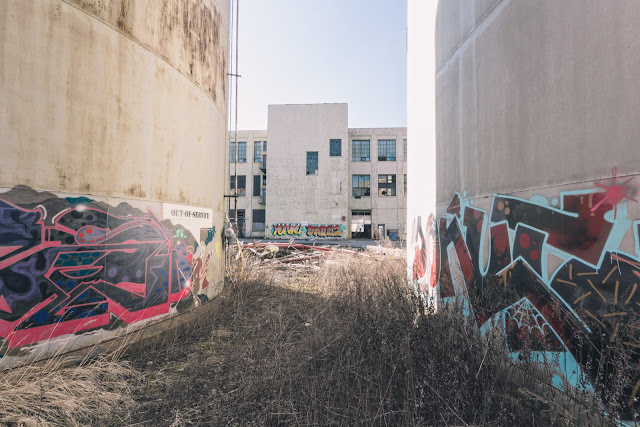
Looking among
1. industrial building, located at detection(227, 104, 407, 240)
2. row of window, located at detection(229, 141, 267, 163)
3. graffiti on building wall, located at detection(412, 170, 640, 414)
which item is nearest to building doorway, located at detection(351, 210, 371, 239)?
industrial building, located at detection(227, 104, 407, 240)

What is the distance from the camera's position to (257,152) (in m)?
43.0

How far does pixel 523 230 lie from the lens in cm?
455

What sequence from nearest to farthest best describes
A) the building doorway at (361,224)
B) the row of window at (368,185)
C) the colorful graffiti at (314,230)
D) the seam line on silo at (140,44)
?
the seam line on silo at (140,44) → the colorful graffiti at (314,230) → the building doorway at (361,224) → the row of window at (368,185)

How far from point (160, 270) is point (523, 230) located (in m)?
6.05

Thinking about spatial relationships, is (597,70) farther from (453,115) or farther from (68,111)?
(68,111)

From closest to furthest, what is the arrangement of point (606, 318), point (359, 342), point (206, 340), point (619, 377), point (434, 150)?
point (619, 377), point (606, 318), point (359, 342), point (206, 340), point (434, 150)

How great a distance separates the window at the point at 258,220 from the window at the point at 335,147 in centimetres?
1139

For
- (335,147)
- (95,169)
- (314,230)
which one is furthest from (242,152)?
(95,169)

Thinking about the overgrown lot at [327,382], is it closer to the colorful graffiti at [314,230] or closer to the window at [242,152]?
the colorful graffiti at [314,230]

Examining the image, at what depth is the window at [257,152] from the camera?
42.8 m

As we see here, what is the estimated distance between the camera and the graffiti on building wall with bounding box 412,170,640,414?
3.18 metres

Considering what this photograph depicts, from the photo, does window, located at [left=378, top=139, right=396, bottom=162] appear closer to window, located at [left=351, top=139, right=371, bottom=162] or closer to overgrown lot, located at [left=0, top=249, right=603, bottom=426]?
window, located at [left=351, top=139, right=371, bottom=162]

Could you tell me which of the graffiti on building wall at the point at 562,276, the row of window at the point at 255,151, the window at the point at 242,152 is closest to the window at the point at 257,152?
the row of window at the point at 255,151

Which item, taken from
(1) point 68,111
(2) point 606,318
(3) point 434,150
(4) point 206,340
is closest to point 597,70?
(2) point 606,318
